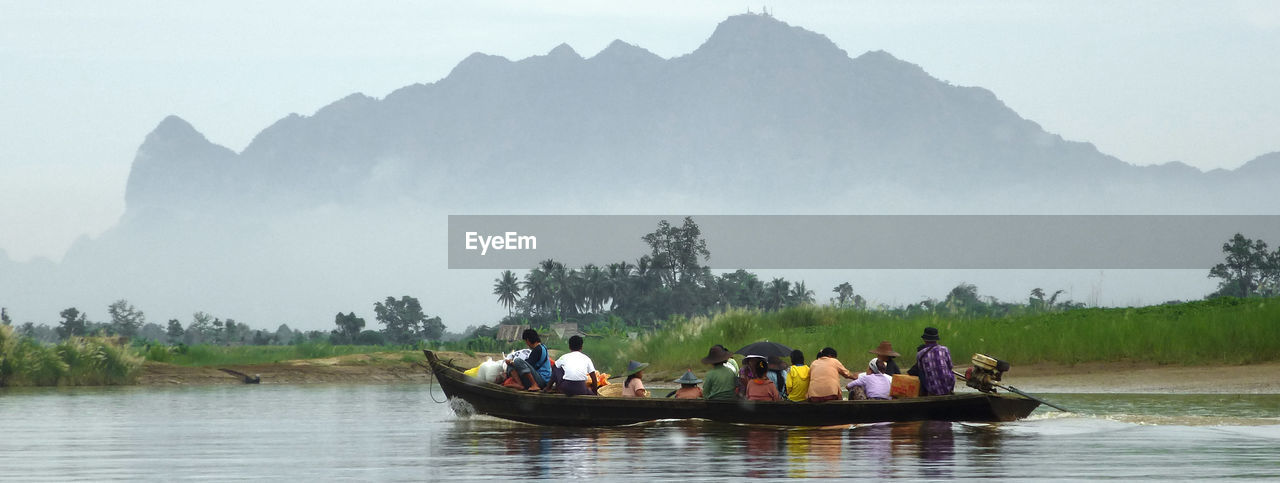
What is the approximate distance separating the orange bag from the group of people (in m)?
0.11

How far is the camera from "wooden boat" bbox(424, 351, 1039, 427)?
22.1 metres

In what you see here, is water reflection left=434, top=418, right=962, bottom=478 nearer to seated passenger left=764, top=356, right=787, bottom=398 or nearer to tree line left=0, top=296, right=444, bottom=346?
seated passenger left=764, top=356, right=787, bottom=398

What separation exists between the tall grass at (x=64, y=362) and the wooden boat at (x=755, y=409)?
26.9 metres

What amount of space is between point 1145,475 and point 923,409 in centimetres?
705

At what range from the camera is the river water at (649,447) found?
16.2 metres

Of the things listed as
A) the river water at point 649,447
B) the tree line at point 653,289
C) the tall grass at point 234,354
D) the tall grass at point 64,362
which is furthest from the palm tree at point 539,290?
the river water at point 649,447

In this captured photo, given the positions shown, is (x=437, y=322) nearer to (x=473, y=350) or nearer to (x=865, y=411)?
(x=473, y=350)

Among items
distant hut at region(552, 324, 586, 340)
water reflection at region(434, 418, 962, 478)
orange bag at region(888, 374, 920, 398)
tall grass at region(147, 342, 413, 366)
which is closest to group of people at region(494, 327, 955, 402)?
orange bag at region(888, 374, 920, 398)

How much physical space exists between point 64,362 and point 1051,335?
102ft

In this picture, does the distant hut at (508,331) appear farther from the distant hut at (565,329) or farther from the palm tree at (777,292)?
the palm tree at (777,292)

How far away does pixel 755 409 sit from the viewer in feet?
73.8

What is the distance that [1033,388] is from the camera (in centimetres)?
3331

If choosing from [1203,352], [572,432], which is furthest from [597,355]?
[572,432]

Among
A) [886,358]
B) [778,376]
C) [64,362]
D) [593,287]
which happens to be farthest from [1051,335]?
[593,287]
